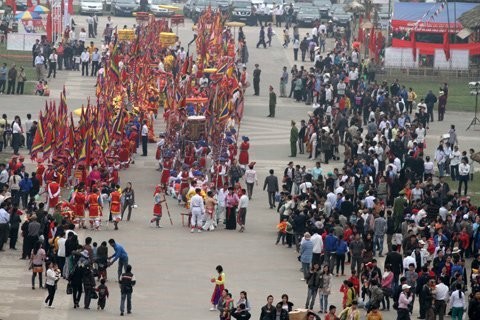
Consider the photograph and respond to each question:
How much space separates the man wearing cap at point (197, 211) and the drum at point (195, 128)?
678cm

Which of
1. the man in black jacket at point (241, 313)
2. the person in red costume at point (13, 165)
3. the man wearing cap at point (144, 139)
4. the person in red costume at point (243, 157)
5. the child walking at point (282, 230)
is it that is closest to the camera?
the man in black jacket at point (241, 313)

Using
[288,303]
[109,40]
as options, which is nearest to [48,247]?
[288,303]

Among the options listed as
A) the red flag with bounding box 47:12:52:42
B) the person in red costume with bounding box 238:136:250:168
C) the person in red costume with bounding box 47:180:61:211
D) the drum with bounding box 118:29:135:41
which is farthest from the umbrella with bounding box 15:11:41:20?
the person in red costume with bounding box 47:180:61:211

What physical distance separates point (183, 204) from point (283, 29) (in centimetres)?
4341

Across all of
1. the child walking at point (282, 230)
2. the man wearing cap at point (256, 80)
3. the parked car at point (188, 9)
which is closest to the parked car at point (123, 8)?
the parked car at point (188, 9)

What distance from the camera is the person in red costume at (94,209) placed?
4688 centimetres

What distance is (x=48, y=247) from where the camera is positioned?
43094 mm

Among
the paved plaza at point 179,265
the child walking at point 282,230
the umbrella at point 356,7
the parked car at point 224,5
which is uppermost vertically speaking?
the umbrella at point 356,7

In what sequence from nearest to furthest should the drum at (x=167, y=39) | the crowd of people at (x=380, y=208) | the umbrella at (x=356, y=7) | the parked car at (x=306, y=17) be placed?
the crowd of people at (x=380, y=208)
the drum at (x=167, y=39)
the umbrella at (x=356, y=7)
the parked car at (x=306, y=17)

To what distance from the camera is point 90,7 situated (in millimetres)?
96000

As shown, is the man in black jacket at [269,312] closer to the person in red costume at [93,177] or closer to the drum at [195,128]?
the person in red costume at [93,177]

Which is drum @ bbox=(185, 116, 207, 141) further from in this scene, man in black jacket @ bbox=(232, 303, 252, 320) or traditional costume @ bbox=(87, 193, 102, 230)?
man in black jacket @ bbox=(232, 303, 252, 320)

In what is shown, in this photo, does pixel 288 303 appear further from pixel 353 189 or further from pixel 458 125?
pixel 458 125

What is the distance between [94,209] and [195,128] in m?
8.39
